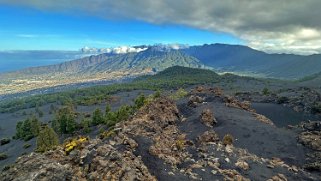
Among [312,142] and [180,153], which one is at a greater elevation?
[180,153]

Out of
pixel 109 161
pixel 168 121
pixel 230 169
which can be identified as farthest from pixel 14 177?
pixel 168 121

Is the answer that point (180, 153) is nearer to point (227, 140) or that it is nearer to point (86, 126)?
point (227, 140)


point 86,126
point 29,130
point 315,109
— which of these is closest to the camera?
point 86,126

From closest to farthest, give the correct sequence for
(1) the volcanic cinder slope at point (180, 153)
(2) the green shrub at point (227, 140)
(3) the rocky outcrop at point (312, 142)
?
(1) the volcanic cinder slope at point (180, 153) → (3) the rocky outcrop at point (312, 142) → (2) the green shrub at point (227, 140)

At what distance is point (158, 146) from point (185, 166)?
465 centimetres

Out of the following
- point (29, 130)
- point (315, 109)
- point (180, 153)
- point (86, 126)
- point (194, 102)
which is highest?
point (194, 102)

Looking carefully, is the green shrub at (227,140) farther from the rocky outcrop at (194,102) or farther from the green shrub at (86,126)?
the green shrub at (86,126)

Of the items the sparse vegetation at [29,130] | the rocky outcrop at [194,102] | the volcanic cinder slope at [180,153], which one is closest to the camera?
the volcanic cinder slope at [180,153]

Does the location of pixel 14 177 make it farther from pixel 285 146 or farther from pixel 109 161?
pixel 285 146

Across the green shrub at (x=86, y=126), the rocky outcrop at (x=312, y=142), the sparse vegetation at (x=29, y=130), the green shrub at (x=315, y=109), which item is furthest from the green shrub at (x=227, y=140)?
the sparse vegetation at (x=29, y=130)

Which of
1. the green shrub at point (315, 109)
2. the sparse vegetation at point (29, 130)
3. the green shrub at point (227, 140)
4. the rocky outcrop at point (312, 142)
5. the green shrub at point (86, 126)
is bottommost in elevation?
the sparse vegetation at point (29, 130)

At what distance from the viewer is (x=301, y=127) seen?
73875 millimetres

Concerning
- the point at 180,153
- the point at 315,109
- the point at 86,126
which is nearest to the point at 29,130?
the point at 86,126

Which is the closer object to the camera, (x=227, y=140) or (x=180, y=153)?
(x=180, y=153)
